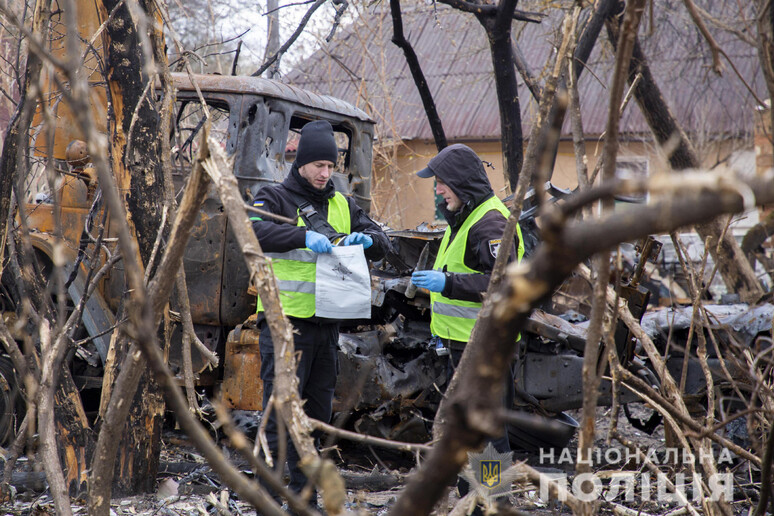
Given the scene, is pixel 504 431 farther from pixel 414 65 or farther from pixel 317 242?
pixel 414 65

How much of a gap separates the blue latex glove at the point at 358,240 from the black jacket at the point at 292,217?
0.11 metres

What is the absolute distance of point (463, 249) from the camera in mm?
3600

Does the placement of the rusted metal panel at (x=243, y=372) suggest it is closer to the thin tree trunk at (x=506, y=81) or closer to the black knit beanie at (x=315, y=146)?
the black knit beanie at (x=315, y=146)

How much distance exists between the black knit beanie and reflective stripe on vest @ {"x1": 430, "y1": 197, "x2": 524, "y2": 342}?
806mm

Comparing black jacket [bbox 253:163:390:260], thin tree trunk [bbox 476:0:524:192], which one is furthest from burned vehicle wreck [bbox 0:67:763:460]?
thin tree trunk [bbox 476:0:524:192]

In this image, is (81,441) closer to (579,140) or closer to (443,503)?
(443,503)

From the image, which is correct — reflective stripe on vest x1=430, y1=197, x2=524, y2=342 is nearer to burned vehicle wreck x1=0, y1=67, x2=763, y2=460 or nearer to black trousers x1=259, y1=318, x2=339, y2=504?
black trousers x1=259, y1=318, x2=339, y2=504

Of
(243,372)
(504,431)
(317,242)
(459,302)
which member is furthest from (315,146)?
(504,431)

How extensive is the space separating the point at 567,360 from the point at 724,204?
3929mm

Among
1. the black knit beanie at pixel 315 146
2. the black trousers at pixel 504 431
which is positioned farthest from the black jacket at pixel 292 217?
the black trousers at pixel 504 431

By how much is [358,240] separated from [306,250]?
29cm

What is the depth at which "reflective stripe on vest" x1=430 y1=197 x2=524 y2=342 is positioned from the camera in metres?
3.54

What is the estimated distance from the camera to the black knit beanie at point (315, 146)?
3.74 m

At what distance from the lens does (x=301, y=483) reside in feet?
11.0
